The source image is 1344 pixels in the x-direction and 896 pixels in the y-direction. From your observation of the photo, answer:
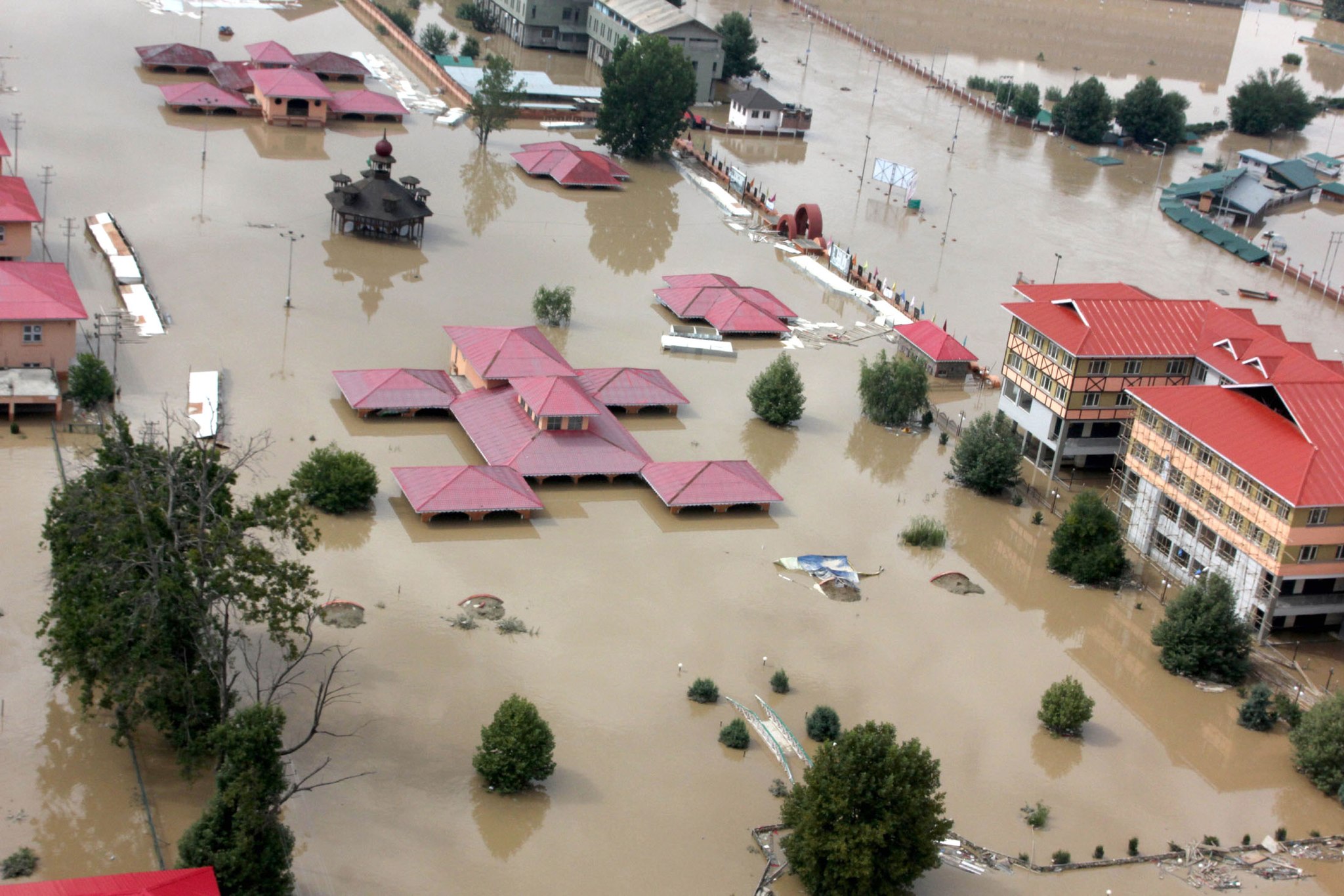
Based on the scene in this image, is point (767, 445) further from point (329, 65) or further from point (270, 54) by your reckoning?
point (329, 65)

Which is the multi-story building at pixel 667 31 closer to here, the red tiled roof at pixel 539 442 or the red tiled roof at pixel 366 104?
the red tiled roof at pixel 366 104

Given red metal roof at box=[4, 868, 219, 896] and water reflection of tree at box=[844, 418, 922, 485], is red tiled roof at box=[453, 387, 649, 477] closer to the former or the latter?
water reflection of tree at box=[844, 418, 922, 485]

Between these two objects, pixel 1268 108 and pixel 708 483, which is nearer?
pixel 708 483

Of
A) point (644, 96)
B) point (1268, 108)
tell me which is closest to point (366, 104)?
point (644, 96)

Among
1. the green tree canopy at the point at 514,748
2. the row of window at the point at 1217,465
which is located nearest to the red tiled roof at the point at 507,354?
the green tree canopy at the point at 514,748

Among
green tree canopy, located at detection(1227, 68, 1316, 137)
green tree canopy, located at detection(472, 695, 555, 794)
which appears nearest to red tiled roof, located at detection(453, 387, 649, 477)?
green tree canopy, located at detection(472, 695, 555, 794)

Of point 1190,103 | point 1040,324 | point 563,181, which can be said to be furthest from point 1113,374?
point 1190,103
